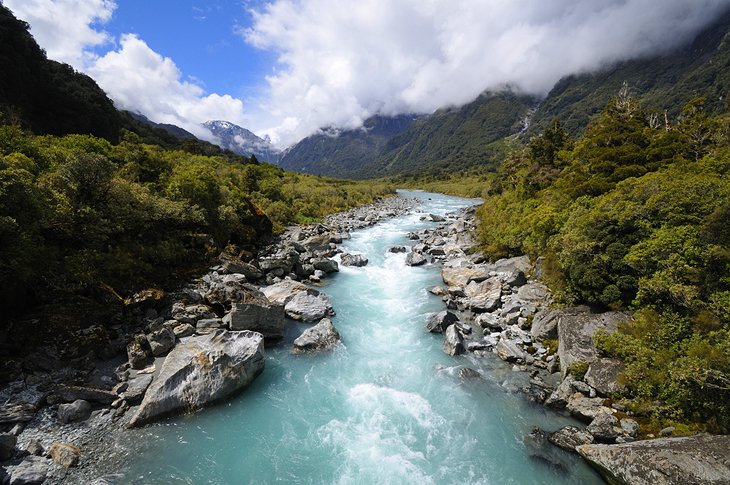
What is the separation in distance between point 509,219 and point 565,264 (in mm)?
14415

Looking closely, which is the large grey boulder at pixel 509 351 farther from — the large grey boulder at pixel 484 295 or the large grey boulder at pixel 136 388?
the large grey boulder at pixel 136 388

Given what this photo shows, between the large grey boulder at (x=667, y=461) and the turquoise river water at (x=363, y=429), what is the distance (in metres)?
0.90

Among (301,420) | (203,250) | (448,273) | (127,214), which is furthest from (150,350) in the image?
(448,273)

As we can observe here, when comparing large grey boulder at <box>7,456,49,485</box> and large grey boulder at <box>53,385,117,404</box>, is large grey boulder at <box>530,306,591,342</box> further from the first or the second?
large grey boulder at <box>7,456,49,485</box>

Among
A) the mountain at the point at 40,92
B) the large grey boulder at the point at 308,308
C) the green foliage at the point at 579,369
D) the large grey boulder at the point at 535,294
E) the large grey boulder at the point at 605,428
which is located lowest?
the large grey boulder at the point at 605,428

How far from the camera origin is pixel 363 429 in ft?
35.7

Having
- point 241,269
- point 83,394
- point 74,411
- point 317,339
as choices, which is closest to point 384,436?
point 317,339

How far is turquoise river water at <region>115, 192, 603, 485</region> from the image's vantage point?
916cm

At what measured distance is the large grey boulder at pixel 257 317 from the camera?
1501 cm

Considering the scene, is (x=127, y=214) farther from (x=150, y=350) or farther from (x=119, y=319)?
(x=150, y=350)

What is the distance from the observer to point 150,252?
60.3 feet

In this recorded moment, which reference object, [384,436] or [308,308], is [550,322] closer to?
[384,436]

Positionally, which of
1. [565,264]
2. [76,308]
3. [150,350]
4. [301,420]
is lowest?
A: [301,420]

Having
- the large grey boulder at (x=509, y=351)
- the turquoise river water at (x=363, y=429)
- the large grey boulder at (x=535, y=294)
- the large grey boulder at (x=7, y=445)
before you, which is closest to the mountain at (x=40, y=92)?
the large grey boulder at (x=7, y=445)
